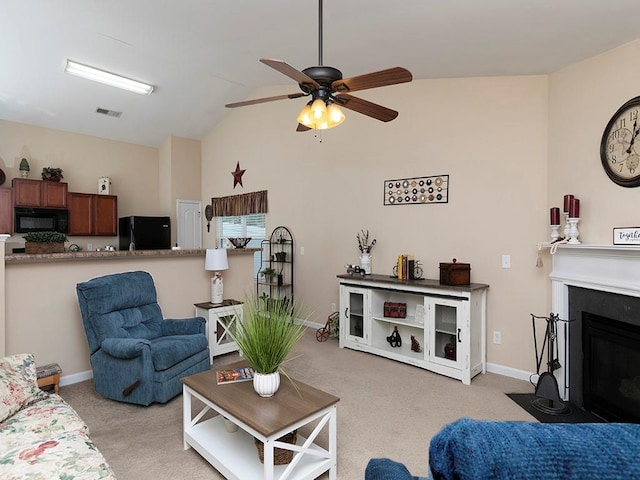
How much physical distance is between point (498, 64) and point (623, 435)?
3.40 metres

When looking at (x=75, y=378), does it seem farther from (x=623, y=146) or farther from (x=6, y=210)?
(x=623, y=146)

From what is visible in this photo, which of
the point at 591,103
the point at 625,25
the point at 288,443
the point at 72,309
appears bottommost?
the point at 288,443

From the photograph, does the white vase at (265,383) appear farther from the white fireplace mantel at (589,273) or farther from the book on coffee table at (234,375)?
the white fireplace mantel at (589,273)

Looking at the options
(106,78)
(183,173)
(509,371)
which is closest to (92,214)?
(183,173)

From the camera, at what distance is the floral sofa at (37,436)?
1338 mm

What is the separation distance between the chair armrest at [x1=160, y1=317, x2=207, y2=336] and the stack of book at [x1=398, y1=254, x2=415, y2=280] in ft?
6.99

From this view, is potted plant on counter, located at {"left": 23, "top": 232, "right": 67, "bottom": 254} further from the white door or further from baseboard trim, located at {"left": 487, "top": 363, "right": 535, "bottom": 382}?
baseboard trim, located at {"left": 487, "top": 363, "right": 535, "bottom": 382}

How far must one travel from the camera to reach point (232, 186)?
6473 mm

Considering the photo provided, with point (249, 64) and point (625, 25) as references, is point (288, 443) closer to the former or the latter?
point (625, 25)

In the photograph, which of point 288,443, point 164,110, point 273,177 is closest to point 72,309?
point 288,443

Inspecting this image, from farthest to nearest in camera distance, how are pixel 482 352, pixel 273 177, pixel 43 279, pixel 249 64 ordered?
pixel 273 177 < pixel 249 64 < pixel 482 352 < pixel 43 279

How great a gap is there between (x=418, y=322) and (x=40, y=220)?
224 inches

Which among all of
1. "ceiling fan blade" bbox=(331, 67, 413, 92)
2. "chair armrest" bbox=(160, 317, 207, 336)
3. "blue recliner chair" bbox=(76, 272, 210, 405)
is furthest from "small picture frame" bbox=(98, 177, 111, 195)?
"ceiling fan blade" bbox=(331, 67, 413, 92)

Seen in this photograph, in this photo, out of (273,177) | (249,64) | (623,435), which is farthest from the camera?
(273,177)
